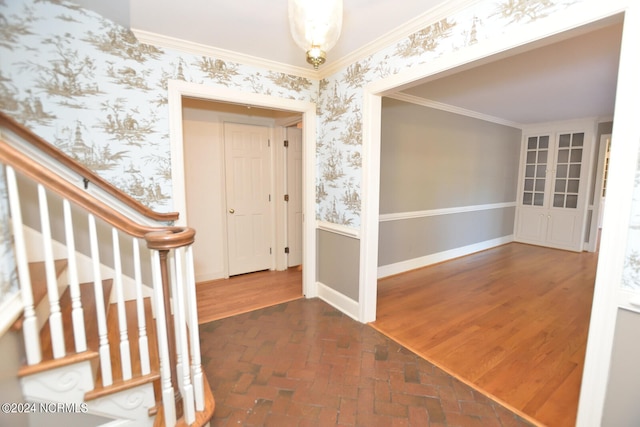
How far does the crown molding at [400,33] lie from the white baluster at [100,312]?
229 cm

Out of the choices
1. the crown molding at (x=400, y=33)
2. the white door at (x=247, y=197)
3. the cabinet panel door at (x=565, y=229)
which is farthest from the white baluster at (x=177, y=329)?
the cabinet panel door at (x=565, y=229)

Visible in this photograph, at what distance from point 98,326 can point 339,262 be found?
2028 mm

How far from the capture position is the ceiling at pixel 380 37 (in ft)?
6.12

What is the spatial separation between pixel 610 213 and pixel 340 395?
5.66ft

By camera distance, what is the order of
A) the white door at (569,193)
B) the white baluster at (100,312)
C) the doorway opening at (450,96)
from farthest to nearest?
the white door at (569,193) < the doorway opening at (450,96) < the white baluster at (100,312)

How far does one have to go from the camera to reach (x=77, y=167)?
6.13 ft

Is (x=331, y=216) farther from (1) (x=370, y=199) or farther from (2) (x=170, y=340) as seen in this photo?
(2) (x=170, y=340)

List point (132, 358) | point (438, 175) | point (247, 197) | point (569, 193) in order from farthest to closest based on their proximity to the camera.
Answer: point (569, 193), point (438, 175), point (247, 197), point (132, 358)

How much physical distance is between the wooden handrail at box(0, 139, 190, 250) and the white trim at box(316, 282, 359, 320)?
1.90 meters

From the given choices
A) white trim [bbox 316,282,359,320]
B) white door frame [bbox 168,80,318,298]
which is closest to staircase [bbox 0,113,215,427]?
white door frame [bbox 168,80,318,298]

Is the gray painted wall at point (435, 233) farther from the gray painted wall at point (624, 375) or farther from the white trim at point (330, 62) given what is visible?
Answer: the gray painted wall at point (624, 375)

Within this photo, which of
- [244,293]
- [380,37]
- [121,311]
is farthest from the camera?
[244,293]

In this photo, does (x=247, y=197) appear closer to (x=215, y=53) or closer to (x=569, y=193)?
(x=215, y=53)

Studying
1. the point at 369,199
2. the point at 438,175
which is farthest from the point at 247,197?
the point at 438,175
